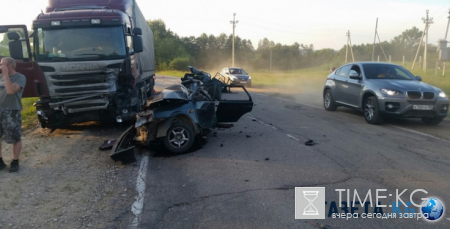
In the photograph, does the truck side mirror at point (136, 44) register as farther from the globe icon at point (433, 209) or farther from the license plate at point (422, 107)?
the globe icon at point (433, 209)

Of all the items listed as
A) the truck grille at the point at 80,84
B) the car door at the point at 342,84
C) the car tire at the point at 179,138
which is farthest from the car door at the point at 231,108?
the car door at the point at 342,84

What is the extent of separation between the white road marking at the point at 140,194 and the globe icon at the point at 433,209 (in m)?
3.37

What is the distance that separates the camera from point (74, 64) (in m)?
8.77

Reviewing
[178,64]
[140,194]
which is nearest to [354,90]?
[140,194]

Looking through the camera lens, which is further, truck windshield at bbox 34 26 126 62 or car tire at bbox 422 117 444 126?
car tire at bbox 422 117 444 126

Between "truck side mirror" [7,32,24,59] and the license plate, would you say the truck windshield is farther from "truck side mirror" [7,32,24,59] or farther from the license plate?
the license plate

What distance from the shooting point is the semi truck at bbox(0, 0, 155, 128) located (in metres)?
8.78

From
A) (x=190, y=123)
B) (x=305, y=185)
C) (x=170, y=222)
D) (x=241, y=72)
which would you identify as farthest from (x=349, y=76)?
(x=241, y=72)

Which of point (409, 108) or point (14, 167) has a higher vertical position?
point (409, 108)

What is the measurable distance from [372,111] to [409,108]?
1048 mm

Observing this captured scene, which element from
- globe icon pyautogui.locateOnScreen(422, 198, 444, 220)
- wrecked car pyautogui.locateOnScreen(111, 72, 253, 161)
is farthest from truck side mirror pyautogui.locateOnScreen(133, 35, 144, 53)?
globe icon pyautogui.locateOnScreen(422, 198, 444, 220)

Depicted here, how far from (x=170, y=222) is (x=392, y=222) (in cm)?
250

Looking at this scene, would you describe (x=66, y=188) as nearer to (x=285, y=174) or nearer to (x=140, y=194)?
(x=140, y=194)

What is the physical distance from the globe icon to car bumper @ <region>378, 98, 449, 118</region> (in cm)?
565
